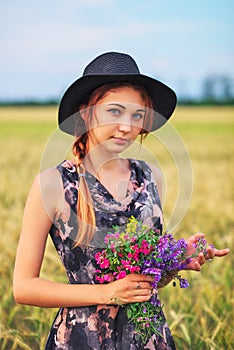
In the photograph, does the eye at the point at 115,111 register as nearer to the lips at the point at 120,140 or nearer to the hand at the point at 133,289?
the lips at the point at 120,140

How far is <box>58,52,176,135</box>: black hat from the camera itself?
2.17 m

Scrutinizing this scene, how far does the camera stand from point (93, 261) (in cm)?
218

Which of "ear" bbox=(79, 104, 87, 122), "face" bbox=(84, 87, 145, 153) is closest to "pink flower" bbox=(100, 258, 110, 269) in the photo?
"face" bbox=(84, 87, 145, 153)

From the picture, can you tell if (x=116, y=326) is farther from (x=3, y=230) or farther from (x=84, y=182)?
(x=3, y=230)

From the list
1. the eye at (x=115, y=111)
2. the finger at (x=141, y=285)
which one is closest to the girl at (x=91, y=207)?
the eye at (x=115, y=111)

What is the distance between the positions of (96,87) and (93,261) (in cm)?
51

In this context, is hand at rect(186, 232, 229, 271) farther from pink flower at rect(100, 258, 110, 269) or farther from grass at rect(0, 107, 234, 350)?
pink flower at rect(100, 258, 110, 269)

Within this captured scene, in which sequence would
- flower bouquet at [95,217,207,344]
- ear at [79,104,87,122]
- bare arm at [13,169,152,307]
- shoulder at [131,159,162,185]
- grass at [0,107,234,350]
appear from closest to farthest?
flower bouquet at [95,217,207,344] < bare arm at [13,169,152,307] < ear at [79,104,87,122] < shoulder at [131,159,162,185] < grass at [0,107,234,350]

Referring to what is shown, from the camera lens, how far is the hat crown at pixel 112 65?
218cm

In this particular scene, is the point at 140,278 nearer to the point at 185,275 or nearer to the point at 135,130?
the point at 135,130

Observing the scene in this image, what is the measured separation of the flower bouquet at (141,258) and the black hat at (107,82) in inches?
16.6

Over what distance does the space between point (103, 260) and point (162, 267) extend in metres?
0.16

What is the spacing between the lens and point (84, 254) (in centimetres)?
219

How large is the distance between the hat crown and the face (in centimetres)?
5
